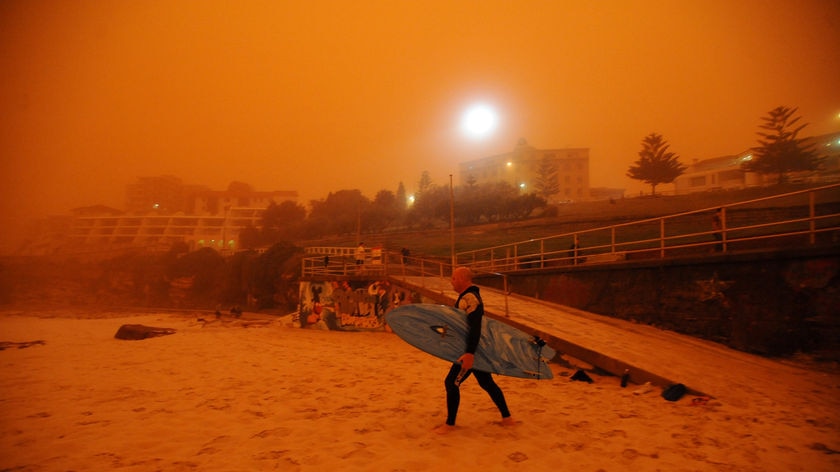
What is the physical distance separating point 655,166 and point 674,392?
35.9 m

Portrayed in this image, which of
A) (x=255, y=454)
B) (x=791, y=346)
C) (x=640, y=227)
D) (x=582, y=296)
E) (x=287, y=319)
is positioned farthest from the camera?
(x=640, y=227)

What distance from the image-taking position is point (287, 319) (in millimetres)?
19562

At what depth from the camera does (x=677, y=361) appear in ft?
21.9

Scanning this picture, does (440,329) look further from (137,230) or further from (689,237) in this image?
(137,230)

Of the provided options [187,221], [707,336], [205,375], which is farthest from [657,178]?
[187,221]

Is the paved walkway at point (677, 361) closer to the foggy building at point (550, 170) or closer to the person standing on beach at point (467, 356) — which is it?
the person standing on beach at point (467, 356)

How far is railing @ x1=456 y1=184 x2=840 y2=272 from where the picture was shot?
852cm

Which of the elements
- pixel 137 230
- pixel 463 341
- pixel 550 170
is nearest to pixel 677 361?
pixel 463 341

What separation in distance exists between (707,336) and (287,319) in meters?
17.2

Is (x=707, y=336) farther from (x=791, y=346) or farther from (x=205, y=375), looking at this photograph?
(x=205, y=375)

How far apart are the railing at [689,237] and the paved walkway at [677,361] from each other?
215 centimetres

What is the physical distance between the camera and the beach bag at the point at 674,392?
16.7ft

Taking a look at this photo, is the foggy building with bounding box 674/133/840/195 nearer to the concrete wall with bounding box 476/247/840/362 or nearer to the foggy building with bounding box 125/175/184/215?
the concrete wall with bounding box 476/247/840/362

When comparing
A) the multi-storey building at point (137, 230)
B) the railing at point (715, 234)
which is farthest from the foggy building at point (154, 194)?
the railing at point (715, 234)
